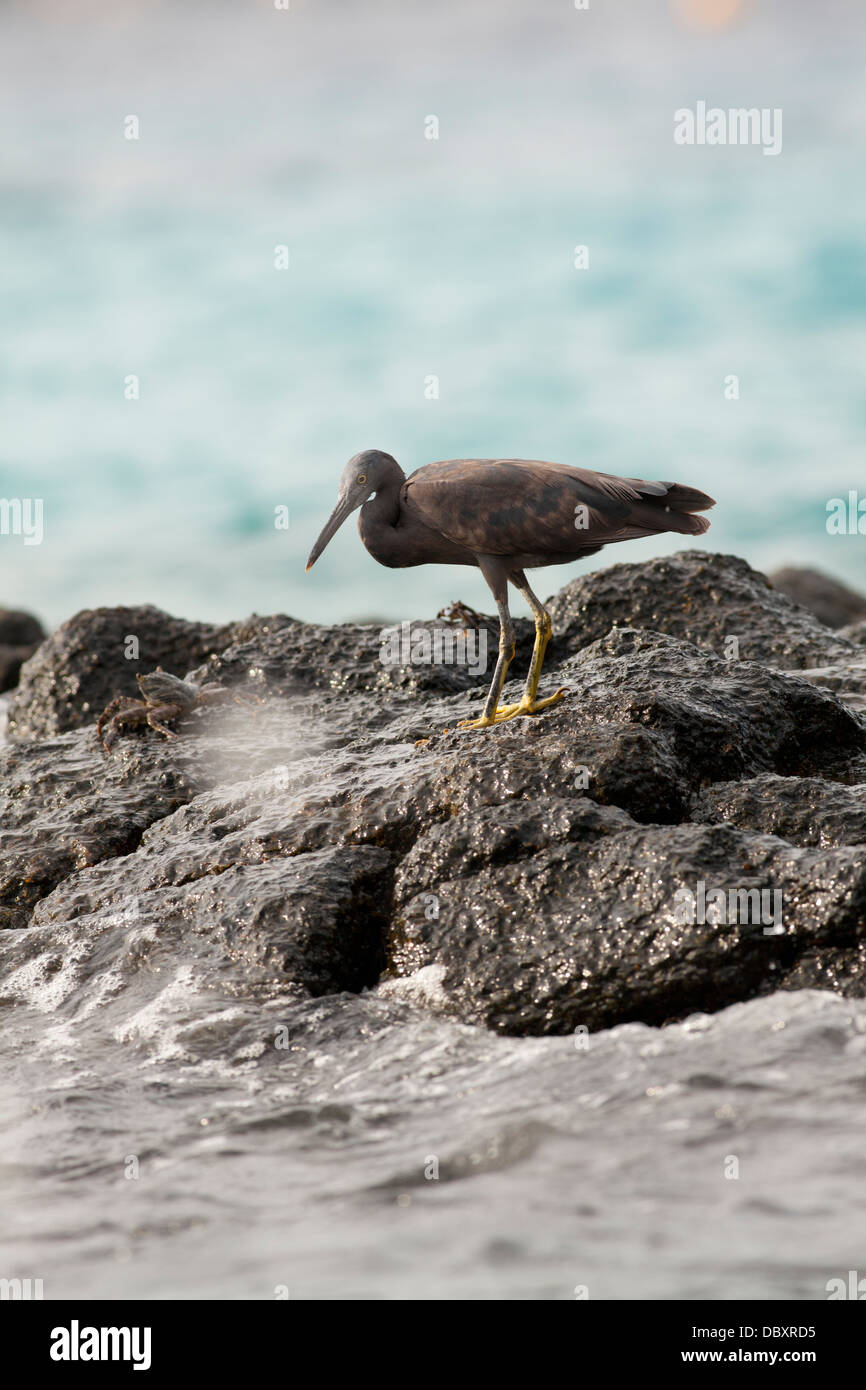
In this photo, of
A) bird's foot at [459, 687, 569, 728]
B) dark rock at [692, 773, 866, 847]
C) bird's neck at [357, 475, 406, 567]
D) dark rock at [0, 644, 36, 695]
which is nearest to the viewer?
dark rock at [692, 773, 866, 847]

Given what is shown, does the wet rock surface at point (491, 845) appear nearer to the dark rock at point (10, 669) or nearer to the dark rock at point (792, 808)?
the dark rock at point (792, 808)

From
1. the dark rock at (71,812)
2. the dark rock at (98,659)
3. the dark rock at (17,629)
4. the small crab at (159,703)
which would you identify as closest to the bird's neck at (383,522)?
the dark rock at (71,812)

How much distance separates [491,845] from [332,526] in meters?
2.59

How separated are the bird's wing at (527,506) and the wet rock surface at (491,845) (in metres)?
0.77

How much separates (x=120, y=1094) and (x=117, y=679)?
6.47 meters

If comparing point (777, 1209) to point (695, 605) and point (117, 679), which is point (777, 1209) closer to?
point (695, 605)

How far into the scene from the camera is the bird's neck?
21.7 feet

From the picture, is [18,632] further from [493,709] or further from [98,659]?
[493,709]

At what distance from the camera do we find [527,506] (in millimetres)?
6234

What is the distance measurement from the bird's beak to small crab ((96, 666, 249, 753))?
5.05ft

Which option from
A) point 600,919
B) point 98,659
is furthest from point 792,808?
point 98,659
